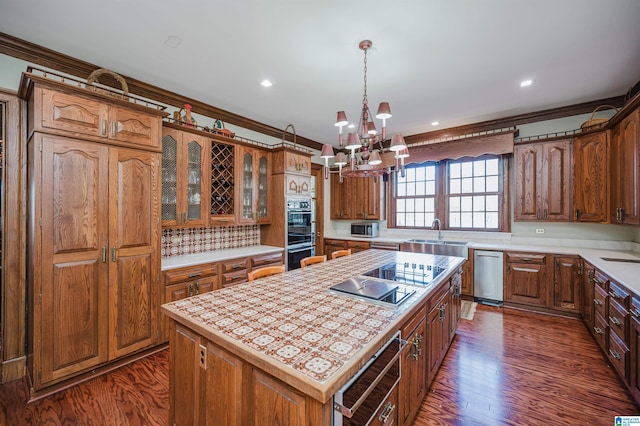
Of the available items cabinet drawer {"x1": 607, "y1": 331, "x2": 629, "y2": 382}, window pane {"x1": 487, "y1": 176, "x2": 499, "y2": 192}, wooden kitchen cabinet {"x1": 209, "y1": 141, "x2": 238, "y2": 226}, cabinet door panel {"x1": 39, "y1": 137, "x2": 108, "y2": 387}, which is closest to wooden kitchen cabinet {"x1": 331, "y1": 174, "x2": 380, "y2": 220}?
window pane {"x1": 487, "y1": 176, "x2": 499, "y2": 192}

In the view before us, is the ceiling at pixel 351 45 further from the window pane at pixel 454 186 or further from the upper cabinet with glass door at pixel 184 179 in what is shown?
the window pane at pixel 454 186

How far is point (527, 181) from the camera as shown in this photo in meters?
3.89

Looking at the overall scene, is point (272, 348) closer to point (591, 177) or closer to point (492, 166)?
point (591, 177)

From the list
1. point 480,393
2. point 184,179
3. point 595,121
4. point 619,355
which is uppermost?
point 595,121

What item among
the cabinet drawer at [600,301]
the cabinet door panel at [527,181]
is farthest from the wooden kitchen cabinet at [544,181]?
the cabinet drawer at [600,301]

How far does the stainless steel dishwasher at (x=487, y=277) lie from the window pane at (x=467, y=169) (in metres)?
1.44

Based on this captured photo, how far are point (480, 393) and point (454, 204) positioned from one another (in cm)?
333

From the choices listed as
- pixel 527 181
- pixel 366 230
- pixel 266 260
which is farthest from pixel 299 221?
pixel 527 181

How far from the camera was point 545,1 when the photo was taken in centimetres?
181

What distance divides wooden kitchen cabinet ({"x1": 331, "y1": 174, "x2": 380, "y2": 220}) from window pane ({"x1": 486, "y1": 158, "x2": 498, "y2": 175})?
187 cm

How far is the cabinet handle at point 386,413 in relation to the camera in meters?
1.23

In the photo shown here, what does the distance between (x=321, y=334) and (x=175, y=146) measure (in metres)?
2.90

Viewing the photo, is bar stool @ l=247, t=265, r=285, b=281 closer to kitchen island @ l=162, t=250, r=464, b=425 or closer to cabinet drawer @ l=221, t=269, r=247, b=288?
kitchen island @ l=162, t=250, r=464, b=425

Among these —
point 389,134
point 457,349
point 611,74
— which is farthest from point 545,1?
point 389,134
